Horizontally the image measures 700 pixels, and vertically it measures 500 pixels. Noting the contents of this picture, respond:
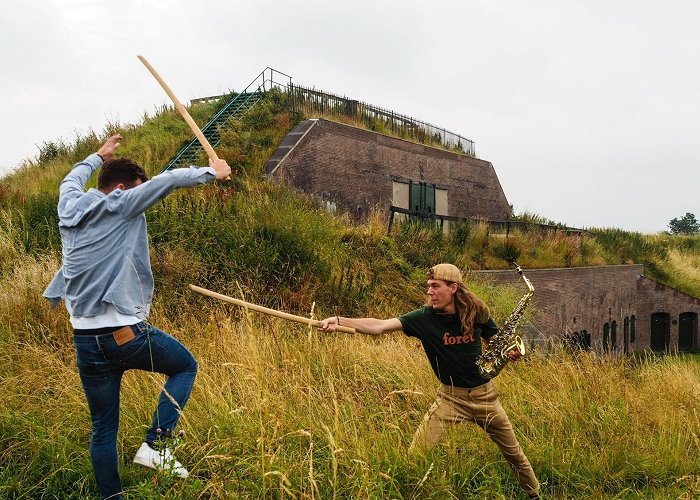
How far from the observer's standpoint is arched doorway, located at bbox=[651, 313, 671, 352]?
89.5ft

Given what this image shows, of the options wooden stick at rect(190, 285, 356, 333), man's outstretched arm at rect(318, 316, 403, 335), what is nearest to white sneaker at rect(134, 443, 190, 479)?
wooden stick at rect(190, 285, 356, 333)

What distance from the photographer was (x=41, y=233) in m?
8.73

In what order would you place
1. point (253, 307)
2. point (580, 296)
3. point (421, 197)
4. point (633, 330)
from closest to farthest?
point (253, 307) < point (580, 296) < point (421, 197) < point (633, 330)

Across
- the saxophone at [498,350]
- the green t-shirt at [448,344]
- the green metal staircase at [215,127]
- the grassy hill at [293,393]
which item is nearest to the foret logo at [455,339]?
the green t-shirt at [448,344]

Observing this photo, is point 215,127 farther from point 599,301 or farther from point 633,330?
point 633,330

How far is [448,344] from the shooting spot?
13.0ft

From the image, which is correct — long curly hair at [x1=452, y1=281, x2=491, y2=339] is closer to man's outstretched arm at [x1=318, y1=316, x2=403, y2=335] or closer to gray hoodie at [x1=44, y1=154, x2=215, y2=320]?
man's outstretched arm at [x1=318, y1=316, x2=403, y2=335]

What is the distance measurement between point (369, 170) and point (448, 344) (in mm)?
15967

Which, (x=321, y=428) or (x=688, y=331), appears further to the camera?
(x=688, y=331)

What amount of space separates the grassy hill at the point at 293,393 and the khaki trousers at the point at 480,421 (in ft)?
0.45

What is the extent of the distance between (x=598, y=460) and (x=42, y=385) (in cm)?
409

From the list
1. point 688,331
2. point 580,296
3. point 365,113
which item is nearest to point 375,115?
point 365,113

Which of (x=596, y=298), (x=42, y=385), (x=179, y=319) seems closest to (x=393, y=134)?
(x=596, y=298)

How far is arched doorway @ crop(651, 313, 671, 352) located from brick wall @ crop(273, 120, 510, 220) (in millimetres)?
8818
